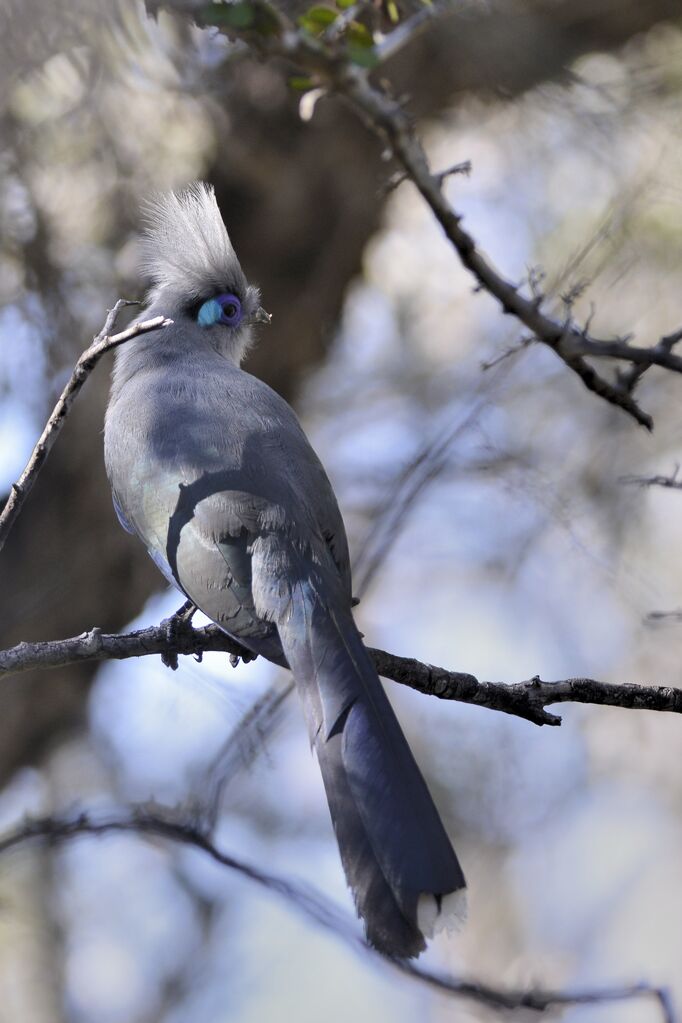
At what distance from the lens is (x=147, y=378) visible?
3.71 meters

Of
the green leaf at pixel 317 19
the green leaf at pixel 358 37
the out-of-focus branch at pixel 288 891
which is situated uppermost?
the green leaf at pixel 317 19

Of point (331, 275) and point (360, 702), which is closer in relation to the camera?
point (360, 702)

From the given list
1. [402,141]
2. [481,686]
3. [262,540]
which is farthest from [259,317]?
[402,141]

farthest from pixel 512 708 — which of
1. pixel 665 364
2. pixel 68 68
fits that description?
pixel 68 68

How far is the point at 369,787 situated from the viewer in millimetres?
2520

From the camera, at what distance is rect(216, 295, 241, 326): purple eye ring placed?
423 cm

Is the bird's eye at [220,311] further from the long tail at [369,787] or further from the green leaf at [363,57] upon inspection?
the green leaf at [363,57]

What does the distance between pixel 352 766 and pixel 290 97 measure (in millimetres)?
4232

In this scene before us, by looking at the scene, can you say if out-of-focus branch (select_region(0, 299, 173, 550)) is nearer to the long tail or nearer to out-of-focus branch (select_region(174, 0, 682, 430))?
out-of-focus branch (select_region(174, 0, 682, 430))

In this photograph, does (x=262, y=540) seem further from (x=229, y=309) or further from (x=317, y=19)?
(x=229, y=309)

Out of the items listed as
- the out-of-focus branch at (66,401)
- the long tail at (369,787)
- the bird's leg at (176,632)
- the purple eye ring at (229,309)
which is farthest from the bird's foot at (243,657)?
the purple eye ring at (229,309)

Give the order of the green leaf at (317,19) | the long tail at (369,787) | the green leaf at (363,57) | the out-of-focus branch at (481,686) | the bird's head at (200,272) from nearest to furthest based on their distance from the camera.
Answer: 1. the green leaf at (363,57)
2. the green leaf at (317,19)
3. the long tail at (369,787)
4. the out-of-focus branch at (481,686)
5. the bird's head at (200,272)

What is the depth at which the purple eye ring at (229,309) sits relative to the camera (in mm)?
4227

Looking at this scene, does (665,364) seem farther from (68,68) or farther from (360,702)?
(68,68)
